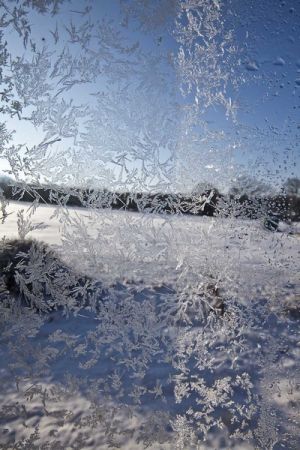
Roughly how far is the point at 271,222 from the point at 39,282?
0.62m

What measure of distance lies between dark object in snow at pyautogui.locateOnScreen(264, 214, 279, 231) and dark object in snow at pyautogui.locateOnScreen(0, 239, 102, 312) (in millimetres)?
467

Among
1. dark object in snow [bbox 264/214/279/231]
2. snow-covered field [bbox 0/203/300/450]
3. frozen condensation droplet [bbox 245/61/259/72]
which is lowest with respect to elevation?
snow-covered field [bbox 0/203/300/450]

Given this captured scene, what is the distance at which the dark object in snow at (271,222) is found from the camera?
0.90 meters

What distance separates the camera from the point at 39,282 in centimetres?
87

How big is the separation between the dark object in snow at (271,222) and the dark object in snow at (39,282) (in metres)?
0.47

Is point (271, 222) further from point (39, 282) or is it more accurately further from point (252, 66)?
point (39, 282)

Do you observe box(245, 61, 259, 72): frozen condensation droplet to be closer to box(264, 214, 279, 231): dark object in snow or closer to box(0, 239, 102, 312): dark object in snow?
box(264, 214, 279, 231): dark object in snow

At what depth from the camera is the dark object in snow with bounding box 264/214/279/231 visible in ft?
2.94

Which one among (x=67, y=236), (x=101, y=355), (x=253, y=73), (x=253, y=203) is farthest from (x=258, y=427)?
(x=253, y=73)

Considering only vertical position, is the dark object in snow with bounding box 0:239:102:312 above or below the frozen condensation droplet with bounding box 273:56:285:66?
below

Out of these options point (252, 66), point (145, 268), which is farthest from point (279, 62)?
point (145, 268)

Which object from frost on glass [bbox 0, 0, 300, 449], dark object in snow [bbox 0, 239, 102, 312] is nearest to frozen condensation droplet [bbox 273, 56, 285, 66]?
frost on glass [bbox 0, 0, 300, 449]

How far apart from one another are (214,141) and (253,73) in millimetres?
190

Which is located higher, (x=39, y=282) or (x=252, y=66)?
(x=252, y=66)
